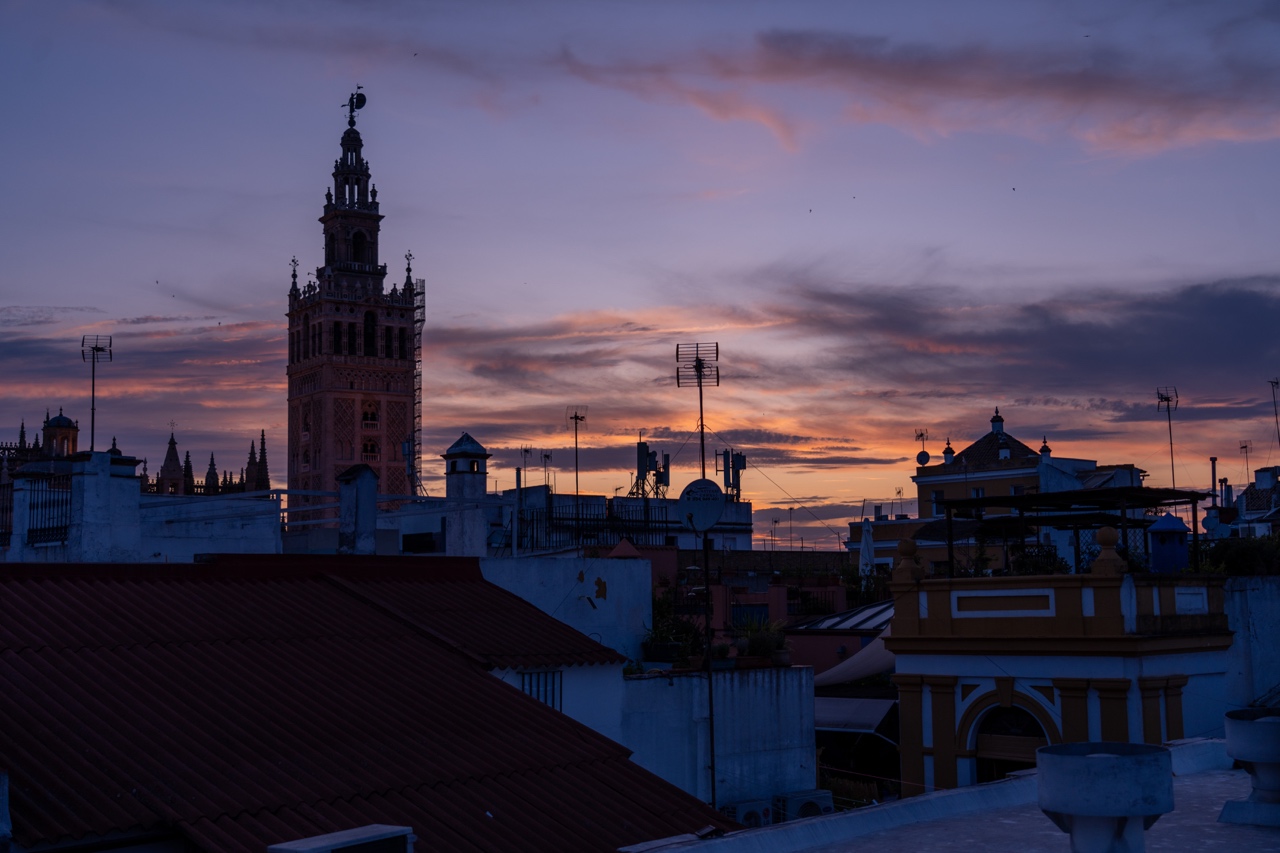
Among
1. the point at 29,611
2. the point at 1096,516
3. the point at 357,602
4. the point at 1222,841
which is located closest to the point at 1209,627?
the point at 1096,516

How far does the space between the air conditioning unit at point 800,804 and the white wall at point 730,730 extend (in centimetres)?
18

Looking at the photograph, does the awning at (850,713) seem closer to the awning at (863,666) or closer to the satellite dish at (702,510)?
the awning at (863,666)

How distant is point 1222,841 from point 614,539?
1740 inches

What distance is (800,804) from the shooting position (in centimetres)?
2562

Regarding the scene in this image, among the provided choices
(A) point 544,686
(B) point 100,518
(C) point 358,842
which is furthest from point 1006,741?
(B) point 100,518

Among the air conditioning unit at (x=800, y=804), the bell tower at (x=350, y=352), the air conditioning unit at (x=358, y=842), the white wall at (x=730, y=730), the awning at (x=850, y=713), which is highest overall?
the bell tower at (x=350, y=352)

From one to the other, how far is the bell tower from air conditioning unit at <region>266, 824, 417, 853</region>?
14237 centimetres

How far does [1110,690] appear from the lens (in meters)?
20.9

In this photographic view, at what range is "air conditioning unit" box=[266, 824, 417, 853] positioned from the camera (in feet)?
32.7

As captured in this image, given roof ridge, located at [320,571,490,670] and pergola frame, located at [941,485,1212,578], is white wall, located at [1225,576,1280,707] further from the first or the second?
roof ridge, located at [320,571,490,670]

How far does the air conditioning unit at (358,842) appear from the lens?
9969 mm

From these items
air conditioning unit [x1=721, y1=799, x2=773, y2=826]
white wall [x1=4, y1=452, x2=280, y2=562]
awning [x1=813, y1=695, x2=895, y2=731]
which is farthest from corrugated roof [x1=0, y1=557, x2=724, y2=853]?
awning [x1=813, y1=695, x2=895, y2=731]

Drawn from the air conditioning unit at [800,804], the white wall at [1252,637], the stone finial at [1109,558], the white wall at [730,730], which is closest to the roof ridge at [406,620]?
the white wall at [730,730]

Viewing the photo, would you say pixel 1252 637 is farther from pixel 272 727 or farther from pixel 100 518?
pixel 100 518
